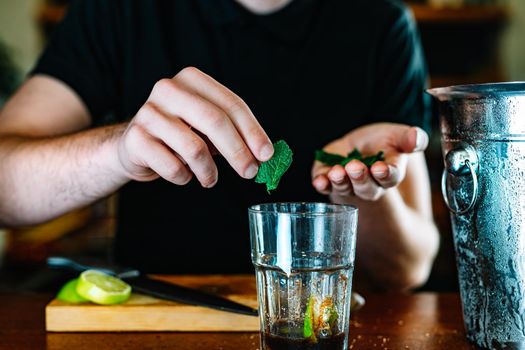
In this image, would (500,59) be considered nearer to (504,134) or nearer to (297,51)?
(297,51)

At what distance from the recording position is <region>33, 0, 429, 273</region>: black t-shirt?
1.71 meters

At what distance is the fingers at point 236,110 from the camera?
873 millimetres

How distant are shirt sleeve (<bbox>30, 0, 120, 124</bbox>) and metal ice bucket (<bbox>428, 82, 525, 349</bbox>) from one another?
1002mm

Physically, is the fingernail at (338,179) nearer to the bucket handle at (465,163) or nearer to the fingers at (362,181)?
the fingers at (362,181)

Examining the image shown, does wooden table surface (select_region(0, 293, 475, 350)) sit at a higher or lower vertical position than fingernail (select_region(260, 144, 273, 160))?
lower

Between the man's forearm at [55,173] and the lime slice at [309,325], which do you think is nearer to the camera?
the lime slice at [309,325]

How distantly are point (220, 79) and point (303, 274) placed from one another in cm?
96

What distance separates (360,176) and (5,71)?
104 inches

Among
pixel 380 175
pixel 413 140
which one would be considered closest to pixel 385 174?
pixel 380 175

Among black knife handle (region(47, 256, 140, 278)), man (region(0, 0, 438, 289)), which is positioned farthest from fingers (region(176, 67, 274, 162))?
man (region(0, 0, 438, 289))

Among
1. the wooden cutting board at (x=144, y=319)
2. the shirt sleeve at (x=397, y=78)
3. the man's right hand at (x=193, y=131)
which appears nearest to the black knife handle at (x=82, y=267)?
the wooden cutting board at (x=144, y=319)

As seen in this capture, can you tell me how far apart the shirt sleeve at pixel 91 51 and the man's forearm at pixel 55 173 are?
28 centimetres

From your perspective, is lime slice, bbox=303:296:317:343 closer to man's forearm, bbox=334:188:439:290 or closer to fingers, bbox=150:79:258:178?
fingers, bbox=150:79:258:178

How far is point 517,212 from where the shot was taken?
0.87 m
